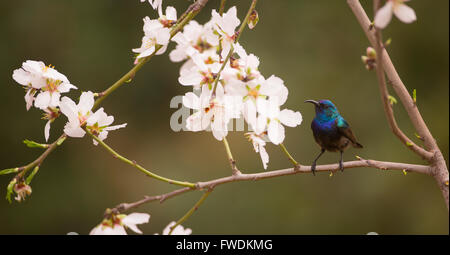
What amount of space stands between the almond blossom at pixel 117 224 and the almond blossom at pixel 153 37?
25cm

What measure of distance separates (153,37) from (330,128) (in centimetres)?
50

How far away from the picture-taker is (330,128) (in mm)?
1161

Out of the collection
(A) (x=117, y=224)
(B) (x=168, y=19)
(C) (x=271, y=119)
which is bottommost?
(A) (x=117, y=224)

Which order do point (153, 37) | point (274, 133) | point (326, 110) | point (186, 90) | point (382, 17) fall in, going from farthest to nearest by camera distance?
point (186, 90) → point (326, 110) → point (153, 37) → point (274, 133) → point (382, 17)

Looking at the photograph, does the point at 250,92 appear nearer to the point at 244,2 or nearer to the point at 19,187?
the point at 19,187

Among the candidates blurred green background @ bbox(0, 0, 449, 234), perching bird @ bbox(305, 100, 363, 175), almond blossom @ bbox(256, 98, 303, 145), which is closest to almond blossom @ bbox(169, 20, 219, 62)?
almond blossom @ bbox(256, 98, 303, 145)

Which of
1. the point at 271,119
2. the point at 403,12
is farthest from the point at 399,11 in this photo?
the point at 271,119

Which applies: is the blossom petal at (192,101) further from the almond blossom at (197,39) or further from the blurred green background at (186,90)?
the blurred green background at (186,90)

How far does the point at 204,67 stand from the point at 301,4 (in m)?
2.69

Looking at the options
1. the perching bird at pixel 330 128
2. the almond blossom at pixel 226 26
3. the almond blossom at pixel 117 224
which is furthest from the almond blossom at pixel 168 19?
the perching bird at pixel 330 128

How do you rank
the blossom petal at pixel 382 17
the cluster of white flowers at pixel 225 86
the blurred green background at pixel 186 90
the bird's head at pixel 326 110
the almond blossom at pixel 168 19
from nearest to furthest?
the blossom petal at pixel 382 17 → the cluster of white flowers at pixel 225 86 → the almond blossom at pixel 168 19 → the bird's head at pixel 326 110 → the blurred green background at pixel 186 90

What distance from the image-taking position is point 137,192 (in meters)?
3.31

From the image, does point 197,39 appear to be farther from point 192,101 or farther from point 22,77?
point 22,77

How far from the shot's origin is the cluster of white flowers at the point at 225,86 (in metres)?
0.71
